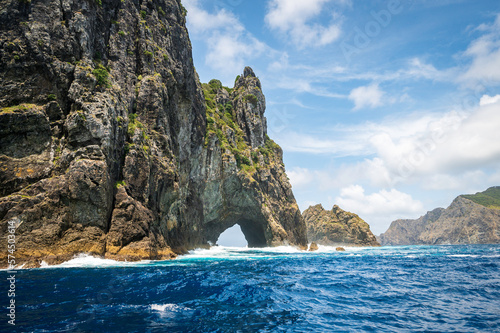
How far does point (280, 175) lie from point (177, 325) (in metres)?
74.5

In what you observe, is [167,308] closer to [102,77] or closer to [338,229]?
[102,77]

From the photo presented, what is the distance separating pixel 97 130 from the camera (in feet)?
91.7

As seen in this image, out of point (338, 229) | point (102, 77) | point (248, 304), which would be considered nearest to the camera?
point (248, 304)

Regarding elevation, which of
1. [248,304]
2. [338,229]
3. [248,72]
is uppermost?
[248,72]

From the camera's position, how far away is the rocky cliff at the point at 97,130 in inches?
949

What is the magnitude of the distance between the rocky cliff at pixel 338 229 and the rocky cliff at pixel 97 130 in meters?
84.6

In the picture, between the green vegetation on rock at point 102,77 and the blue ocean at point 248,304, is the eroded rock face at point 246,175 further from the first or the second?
the blue ocean at point 248,304

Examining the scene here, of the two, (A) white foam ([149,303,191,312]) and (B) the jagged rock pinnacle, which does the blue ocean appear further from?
(B) the jagged rock pinnacle

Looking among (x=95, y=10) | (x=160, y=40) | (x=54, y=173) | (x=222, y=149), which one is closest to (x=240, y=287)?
(x=54, y=173)

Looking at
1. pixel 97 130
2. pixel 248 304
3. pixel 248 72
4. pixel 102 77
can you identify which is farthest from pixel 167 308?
pixel 248 72

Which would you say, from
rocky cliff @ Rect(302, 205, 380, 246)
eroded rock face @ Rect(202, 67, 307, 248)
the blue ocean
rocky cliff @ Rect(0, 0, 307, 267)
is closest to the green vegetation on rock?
rocky cliff @ Rect(0, 0, 307, 267)

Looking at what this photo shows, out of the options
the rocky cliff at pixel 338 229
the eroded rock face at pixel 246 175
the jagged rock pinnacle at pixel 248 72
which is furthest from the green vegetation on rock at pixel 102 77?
the rocky cliff at pixel 338 229

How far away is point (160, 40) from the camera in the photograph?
45.1 meters

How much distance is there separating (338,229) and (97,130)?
366ft
